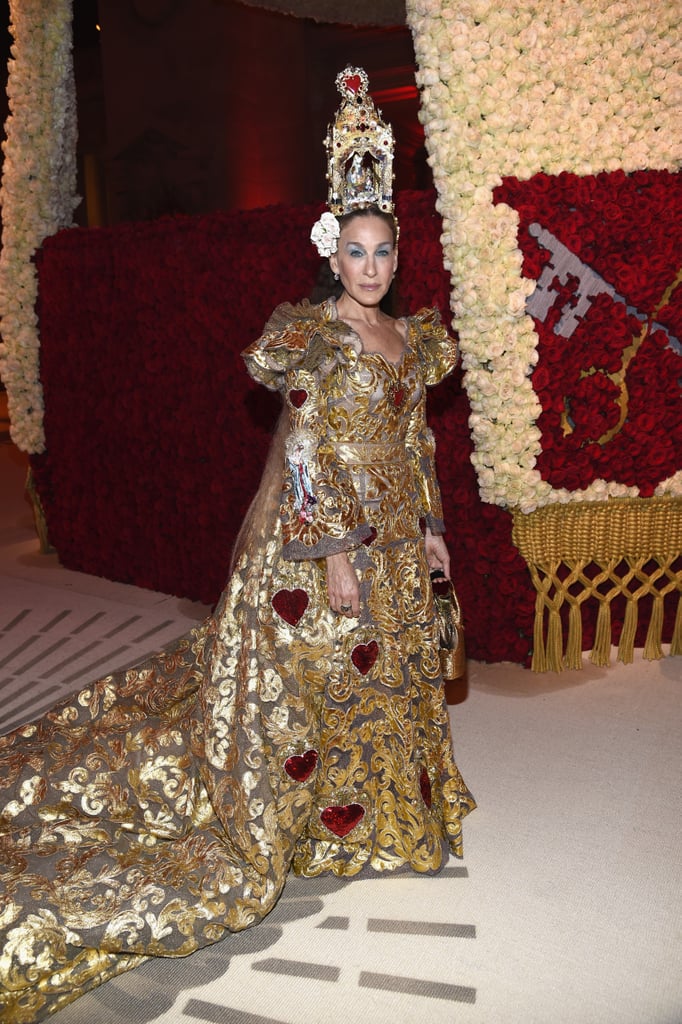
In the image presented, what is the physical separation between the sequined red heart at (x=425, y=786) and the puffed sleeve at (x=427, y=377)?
2.35ft

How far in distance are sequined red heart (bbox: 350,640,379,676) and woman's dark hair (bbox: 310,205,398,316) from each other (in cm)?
91

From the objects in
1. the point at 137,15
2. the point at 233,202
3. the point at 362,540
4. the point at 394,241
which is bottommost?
the point at 362,540

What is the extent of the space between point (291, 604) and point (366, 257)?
0.89 meters

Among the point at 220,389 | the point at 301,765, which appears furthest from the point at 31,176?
the point at 301,765

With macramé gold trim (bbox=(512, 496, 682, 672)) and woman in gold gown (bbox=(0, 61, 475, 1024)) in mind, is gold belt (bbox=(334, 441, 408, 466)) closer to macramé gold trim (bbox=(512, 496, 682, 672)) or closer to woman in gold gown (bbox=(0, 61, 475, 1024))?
woman in gold gown (bbox=(0, 61, 475, 1024))

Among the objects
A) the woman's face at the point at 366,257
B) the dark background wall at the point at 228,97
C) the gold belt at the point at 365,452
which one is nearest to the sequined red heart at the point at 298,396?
the gold belt at the point at 365,452

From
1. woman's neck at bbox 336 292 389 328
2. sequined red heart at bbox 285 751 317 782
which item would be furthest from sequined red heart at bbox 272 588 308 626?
woman's neck at bbox 336 292 389 328

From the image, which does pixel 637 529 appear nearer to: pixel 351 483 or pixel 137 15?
pixel 351 483

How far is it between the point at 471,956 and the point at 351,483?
1155mm

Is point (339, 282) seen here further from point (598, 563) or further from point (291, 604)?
point (598, 563)

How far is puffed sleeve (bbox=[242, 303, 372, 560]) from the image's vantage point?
8.00ft

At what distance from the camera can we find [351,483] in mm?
2518

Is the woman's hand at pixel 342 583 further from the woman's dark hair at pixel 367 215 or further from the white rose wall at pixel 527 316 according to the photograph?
the white rose wall at pixel 527 316

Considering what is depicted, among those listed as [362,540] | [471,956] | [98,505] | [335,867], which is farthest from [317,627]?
[98,505]
